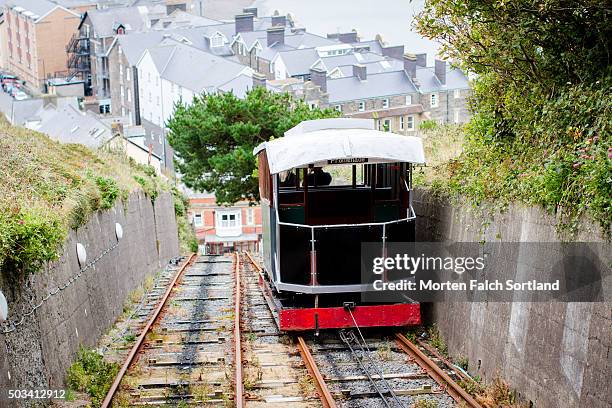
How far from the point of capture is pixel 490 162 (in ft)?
43.9

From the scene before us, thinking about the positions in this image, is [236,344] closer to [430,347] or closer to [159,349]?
[159,349]

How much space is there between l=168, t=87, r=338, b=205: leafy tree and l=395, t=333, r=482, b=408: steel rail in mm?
24024

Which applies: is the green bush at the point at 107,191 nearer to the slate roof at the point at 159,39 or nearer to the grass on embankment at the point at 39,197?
the grass on embankment at the point at 39,197

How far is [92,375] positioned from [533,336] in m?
6.00

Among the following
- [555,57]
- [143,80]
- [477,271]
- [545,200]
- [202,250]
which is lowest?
[202,250]

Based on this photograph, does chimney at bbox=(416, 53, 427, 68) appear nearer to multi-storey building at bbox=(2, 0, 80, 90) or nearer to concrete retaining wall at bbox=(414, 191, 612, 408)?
multi-storey building at bbox=(2, 0, 80, 90)

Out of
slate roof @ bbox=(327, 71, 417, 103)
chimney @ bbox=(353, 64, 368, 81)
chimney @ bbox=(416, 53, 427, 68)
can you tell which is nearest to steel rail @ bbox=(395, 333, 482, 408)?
slate roof @ bbox=(327, 71, 417, 103)

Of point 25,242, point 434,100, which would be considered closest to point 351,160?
point 25,242

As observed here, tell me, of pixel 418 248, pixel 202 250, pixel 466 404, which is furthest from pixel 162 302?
pixel 202 250

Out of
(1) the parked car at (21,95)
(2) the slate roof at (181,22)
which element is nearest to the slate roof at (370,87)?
(2) the slate roof at (181,22)

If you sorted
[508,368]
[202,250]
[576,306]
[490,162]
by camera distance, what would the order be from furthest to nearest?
[202,250]
[490,162]
[508,368]
[576,306]

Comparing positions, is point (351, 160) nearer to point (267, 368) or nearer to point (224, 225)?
point (267, 368)

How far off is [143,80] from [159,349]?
76557 mm

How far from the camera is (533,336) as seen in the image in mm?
10289
